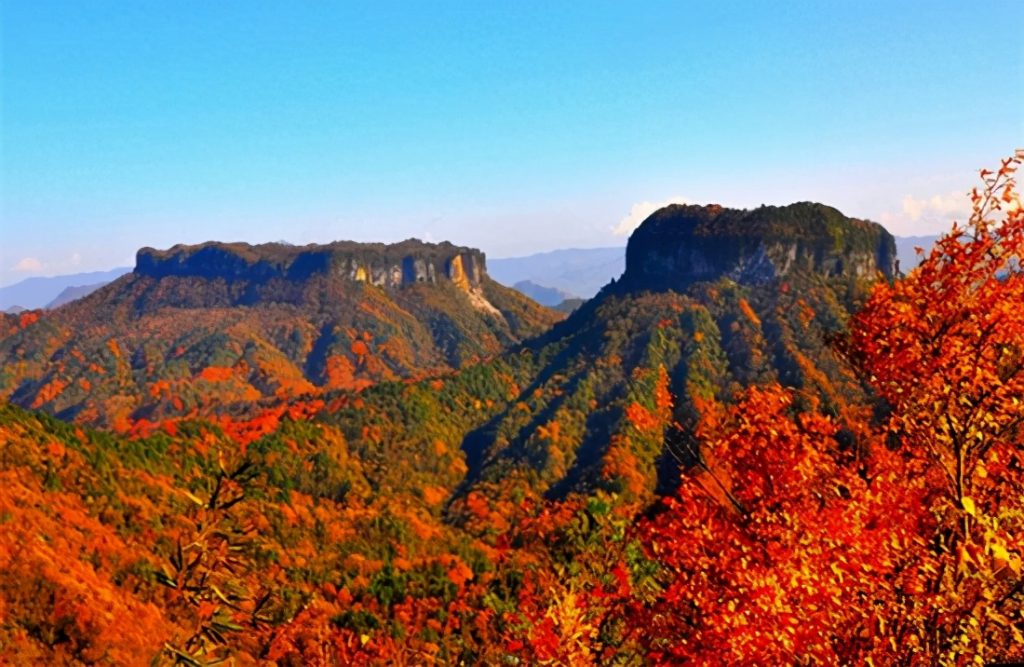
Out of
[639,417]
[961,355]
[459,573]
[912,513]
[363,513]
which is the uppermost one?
[961,355]

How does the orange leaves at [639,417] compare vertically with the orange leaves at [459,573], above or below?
above

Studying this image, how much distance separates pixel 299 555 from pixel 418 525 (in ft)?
111

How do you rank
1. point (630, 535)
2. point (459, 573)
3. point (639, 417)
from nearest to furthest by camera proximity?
point (630, 535) < point (459, 573) < point (639, 417)

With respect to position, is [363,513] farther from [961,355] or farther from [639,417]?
[961,355]

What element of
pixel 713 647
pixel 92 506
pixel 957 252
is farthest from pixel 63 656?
pixel 957 252

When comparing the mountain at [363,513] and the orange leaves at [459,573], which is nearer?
the mountain at [363,513]

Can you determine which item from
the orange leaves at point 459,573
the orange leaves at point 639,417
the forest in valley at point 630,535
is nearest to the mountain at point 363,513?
the forest in valley at point 630,535

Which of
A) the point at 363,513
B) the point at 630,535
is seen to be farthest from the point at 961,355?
the point at 363,513

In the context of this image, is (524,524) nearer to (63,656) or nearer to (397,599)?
(397,599)

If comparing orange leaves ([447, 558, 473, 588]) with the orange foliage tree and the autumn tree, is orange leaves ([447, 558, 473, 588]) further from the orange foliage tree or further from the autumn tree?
the autumn tree

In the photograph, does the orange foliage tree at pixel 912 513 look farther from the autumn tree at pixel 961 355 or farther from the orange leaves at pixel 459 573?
the orange leaves at pixel 459 573

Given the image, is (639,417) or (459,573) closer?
(459,573)

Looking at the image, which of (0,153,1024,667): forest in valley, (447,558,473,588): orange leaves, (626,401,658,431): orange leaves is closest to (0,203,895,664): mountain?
(0,153,1024,667): forest in valley

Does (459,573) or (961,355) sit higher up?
(961,355)
